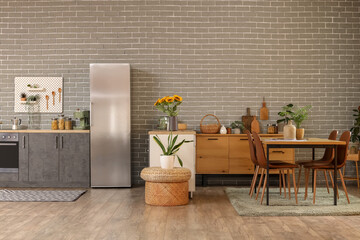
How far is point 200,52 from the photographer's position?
298 inches

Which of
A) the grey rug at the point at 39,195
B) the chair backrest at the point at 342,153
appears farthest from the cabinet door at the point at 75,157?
the chair backrest at the point at 342,153

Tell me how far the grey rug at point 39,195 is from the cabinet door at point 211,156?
6.13 ft

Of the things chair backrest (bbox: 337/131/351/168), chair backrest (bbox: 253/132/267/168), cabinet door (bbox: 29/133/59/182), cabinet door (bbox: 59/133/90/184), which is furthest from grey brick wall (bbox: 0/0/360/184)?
chair backrest (bbox: 253/132/267/168)

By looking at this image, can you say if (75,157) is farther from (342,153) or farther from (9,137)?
(342,153)

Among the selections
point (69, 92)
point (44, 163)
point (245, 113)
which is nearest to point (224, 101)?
point (245, 113)

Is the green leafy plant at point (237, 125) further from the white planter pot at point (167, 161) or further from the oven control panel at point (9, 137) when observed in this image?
the oven control panel at point (9, 137)

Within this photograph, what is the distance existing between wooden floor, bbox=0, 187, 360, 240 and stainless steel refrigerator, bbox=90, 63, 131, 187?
1.18 meters

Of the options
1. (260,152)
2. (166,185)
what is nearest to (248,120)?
(260,152)

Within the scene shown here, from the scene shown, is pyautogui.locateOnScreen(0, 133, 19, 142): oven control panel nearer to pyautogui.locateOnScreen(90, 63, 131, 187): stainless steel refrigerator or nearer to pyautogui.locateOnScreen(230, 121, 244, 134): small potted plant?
pyautogui.locateOnScreen(90, 63, 131, 187): stainless steel refrigerator

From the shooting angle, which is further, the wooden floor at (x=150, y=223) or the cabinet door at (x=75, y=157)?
the cabinet door at (x=75, y=157)

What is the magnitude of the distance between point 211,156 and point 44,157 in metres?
2.66

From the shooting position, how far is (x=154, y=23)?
24.8 feet

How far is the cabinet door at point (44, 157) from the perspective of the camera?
7105 mm

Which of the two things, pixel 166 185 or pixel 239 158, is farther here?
pixel 239 158
